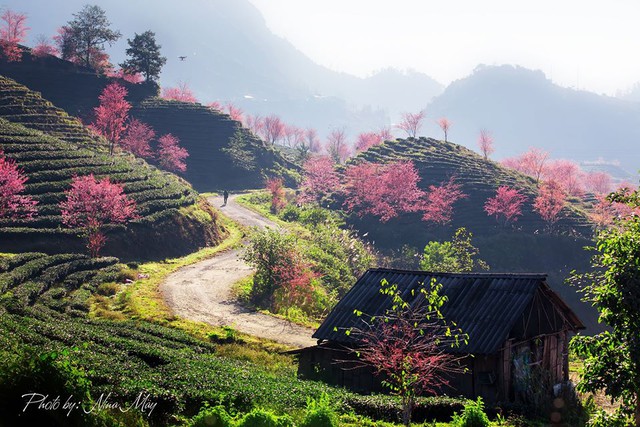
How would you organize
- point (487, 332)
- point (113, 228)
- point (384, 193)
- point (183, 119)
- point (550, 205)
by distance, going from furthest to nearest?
point (183, 119) → point (384, 193) → point (550, 205) → point (113, 228) → point (487, 332)

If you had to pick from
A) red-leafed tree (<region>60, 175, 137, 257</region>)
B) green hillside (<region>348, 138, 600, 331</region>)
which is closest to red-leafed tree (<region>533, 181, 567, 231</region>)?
green hillside (<region>348, 138, 600, 331</region>)

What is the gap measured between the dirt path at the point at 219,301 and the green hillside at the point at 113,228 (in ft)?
17.7

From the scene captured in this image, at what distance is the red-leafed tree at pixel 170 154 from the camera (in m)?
96.4

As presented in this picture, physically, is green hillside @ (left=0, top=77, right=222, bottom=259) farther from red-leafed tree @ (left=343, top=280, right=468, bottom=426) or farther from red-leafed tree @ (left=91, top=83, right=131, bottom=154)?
red-leafed tree @ (left=343, top=280, right=468, bottom=426)

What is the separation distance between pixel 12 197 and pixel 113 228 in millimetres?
8707

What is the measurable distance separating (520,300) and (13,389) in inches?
756

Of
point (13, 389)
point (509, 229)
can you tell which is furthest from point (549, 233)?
point (13, 389)

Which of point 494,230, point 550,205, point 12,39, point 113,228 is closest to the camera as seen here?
point 113,228

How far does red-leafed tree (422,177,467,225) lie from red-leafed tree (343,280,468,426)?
5233 centimetres

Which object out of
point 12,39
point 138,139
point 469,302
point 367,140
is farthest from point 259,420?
point 367,140

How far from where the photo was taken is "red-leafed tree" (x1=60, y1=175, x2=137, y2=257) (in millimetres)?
48844

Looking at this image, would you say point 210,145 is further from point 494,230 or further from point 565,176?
point 565,176

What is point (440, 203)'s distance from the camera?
256 feet

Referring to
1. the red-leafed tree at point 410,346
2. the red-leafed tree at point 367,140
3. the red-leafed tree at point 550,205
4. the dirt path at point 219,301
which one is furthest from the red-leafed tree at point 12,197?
the red-leafed tree at point 367,140
